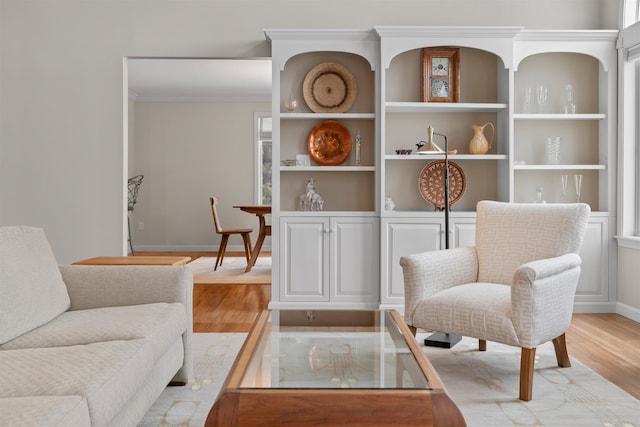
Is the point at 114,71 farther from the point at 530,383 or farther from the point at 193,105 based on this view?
the point at 193,105

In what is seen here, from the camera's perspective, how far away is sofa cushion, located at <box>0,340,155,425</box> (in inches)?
60.7

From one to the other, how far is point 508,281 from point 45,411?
2597mm

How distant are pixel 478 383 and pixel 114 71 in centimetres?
378

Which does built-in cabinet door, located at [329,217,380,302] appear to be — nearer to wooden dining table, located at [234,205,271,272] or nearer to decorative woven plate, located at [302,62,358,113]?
decorative woven plate, located at [302,62,358,113]

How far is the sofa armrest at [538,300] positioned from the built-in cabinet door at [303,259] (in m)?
2.13

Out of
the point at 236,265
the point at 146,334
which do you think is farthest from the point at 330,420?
the point at 236,265

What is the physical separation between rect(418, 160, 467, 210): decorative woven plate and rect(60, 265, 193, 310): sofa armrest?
106 inches

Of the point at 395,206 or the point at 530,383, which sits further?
the point at 395,206

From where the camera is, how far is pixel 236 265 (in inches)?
306

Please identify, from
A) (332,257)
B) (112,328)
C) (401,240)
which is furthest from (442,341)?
(112,328)

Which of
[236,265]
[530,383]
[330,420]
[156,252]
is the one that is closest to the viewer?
[330,420]

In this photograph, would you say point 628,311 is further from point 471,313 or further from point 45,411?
point 45,411

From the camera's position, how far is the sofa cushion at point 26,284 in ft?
6.92

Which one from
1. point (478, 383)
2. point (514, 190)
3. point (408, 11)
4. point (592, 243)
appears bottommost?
point (478, 383)
